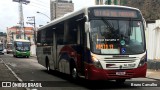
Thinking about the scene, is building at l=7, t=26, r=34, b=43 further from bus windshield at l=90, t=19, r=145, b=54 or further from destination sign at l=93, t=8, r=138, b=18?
bus windshield at l=90, t=19, r=145, b=54

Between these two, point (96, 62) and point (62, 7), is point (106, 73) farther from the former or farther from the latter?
point (62, 7)

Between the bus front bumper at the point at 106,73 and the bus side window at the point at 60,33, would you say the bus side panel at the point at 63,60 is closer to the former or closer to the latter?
the bus side window at the point at 60,33

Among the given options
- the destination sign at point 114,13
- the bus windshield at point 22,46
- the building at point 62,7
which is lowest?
the bus windshield at point 22,46

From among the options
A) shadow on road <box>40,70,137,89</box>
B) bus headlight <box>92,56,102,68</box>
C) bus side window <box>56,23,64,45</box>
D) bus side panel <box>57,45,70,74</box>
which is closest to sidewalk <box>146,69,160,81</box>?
A: shadow on road <box>40,70,137,89</box>

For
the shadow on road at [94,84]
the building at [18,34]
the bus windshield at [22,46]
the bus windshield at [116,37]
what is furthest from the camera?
the building at [18,34]

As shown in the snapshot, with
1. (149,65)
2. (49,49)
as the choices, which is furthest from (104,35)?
(149,65)

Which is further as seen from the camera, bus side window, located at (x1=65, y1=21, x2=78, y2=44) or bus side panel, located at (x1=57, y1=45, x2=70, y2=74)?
bus side panel, located at (x1=57, y1=45, x2=70, y2=74)

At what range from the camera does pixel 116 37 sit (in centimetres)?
1334

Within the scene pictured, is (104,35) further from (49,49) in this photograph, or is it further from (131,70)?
(49,49)

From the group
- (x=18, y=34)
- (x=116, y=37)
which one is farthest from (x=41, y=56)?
(x=18, y=34)

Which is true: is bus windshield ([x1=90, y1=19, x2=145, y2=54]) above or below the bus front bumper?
above

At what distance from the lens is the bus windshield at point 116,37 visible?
13.1 meters

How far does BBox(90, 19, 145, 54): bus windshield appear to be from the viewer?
13.1 metres

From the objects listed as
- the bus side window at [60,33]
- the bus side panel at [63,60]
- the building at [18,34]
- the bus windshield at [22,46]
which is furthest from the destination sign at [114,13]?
the building at [18,34]
